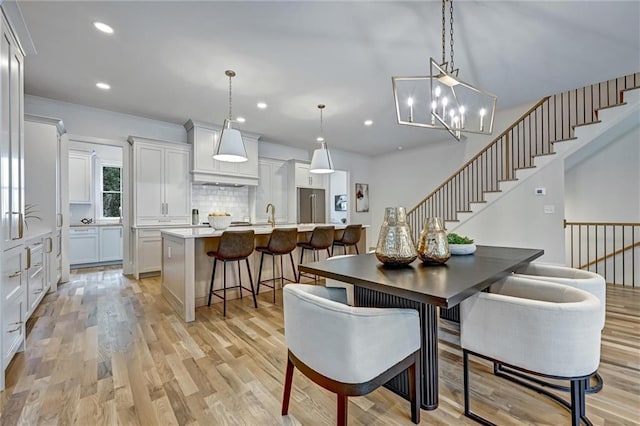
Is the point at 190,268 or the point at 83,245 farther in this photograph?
the point at 83,245

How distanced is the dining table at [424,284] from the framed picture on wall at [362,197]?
19.7ft

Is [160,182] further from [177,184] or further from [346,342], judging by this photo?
[346,342]

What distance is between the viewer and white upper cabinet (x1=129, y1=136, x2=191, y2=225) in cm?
465

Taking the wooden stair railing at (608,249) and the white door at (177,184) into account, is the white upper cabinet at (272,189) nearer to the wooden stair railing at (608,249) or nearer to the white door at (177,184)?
the white door at (177,184)


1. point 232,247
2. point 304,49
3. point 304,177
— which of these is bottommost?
point 232,247

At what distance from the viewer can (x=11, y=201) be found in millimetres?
1951

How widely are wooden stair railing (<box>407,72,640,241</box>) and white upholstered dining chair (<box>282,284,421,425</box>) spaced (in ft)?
14.8

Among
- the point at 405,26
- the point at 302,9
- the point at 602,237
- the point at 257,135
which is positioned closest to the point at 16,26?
the point at 302,9

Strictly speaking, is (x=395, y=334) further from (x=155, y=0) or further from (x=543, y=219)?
(x=543, y=219)

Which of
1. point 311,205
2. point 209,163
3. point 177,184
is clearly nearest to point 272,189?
point 311,205

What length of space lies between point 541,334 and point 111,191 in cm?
787

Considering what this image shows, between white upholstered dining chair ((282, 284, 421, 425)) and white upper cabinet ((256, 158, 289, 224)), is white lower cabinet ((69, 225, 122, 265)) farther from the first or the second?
white upholstered dining chair ((282, 284, 421, 425))

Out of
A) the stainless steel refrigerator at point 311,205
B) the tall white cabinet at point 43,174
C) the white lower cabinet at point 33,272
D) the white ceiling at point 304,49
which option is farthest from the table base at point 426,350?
the stainless steel refrigerator at point 311,205

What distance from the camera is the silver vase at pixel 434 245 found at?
168 centimetres
